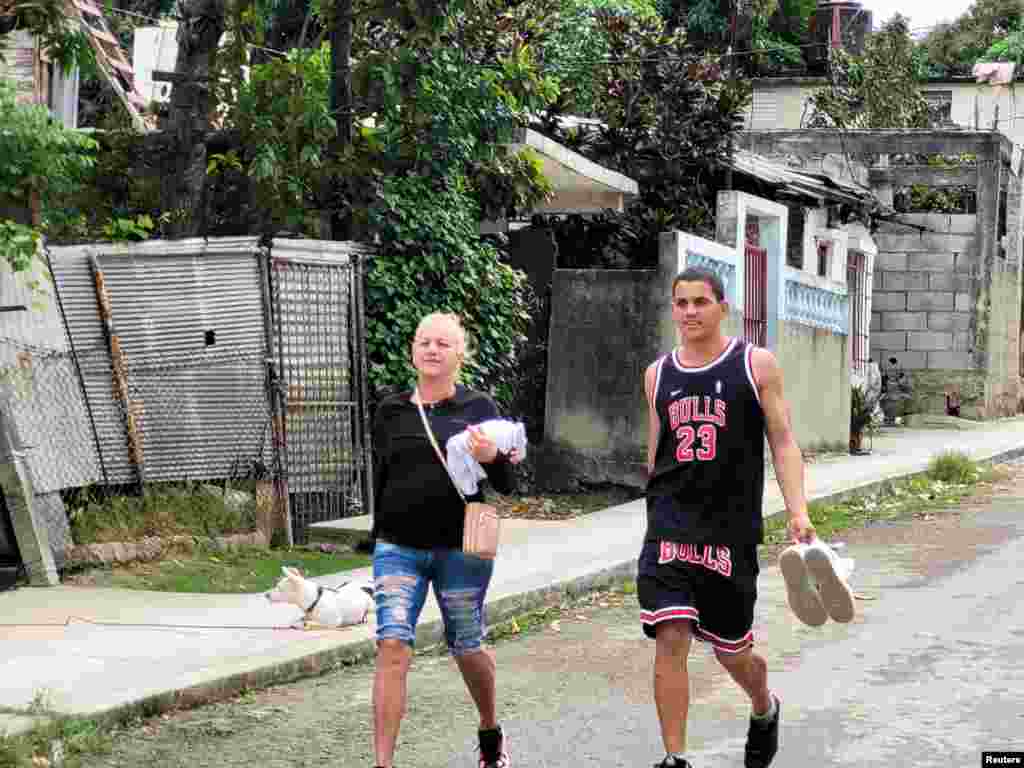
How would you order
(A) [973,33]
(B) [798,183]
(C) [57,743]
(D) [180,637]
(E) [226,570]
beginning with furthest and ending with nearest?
(A) [973,33]
(B) [798,183]
(E) [226,570]
(D) [180,637]
(C) [57,743]

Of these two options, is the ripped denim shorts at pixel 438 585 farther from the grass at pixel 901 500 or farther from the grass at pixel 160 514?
the grass at pixel 901 500

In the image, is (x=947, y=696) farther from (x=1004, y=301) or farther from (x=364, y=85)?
(x=1004, y=301)

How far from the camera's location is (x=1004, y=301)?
30.5m

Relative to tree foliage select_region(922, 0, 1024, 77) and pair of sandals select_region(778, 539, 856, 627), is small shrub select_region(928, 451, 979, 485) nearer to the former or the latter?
pair of sandals select_region(778, 539, 856, 627)

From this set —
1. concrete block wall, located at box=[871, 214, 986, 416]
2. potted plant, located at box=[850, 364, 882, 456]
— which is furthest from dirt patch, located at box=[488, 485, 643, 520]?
concrete block wall, located at box=[871, 214, 986, 416]

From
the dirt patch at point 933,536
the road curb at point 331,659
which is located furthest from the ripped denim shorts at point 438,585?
the dirt patch at point 933,536

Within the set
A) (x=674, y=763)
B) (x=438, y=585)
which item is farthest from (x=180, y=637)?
(x=674, y=763)

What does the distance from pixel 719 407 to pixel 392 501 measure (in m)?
1.20

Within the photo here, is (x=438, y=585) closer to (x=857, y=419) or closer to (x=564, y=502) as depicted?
(x=564, y=502)

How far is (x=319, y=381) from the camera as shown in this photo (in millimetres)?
12555

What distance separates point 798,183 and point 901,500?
5837mm

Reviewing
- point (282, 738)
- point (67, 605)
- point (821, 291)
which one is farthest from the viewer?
point (821, 291)

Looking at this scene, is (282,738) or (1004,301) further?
(1004,301)

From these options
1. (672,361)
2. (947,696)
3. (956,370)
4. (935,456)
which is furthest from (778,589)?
(956,370)
